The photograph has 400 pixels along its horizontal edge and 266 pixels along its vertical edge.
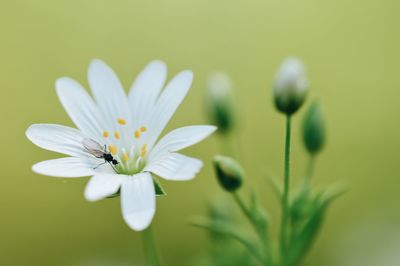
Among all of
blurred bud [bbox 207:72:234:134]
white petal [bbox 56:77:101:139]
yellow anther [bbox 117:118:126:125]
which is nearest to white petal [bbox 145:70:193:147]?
yellow anther [bbox 117:118:126:125]

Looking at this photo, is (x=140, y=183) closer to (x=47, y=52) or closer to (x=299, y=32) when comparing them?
(x=47, y=52)

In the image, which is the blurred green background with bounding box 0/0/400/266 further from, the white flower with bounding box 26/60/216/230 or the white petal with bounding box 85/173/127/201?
the white petal with bounding box 85/173/127/201

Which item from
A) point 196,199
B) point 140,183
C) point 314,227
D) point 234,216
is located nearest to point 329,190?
point 314,227

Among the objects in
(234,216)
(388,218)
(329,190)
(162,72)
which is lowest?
(388,218)

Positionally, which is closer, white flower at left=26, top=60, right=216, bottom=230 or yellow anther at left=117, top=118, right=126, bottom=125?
white flower at left=26, top=60, right=216, bottom=230

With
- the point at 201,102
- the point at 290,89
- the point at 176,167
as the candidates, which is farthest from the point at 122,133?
the point at 201,102

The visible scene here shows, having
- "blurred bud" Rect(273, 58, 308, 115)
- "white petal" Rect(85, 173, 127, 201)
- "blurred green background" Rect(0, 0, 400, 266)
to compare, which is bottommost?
"blurred green background" Rect(0, 0, 400, 266)
